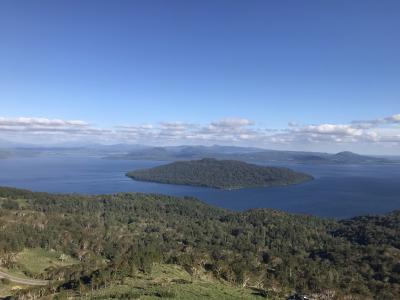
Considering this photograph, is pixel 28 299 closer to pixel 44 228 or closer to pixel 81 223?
pixel 44 228

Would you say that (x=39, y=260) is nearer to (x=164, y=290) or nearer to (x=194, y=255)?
(x=194, y=255)

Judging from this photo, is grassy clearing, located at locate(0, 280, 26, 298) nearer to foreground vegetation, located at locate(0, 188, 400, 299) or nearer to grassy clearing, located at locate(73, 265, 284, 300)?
foreground vegetation, located at locate(0, 188, 400, 299)

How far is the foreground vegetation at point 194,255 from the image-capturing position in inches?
2611

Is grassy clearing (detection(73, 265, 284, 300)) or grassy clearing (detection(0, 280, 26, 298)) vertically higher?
grassy clearing (detection(73, 265, 284, 300))

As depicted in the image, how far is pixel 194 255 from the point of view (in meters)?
105

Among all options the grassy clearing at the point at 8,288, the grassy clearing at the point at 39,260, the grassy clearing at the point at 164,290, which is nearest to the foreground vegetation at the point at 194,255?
the grassy clearing at the point at 164,290

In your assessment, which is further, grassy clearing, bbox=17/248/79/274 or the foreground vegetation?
grassy clearing, bbox=17/248/79/274

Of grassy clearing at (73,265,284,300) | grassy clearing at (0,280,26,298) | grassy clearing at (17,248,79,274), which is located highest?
grassy clearing at (73,265,284,300)

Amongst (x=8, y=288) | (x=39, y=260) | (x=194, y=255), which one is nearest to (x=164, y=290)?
(x=8, y=288)

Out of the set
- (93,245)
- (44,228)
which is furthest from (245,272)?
(44,228)

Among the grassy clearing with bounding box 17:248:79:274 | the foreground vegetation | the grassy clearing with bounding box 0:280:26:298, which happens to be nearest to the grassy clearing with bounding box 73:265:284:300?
the foreground vegetation

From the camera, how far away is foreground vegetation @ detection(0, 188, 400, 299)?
2611 inches

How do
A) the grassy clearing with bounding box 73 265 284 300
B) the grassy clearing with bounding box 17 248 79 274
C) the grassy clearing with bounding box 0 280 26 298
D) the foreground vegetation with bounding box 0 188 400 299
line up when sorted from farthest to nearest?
the grassy clearing with bounding box 17 248 79 274 < the grassy clearing with bounding box 0 280 26 298 < the foreground vegetation with bounding box 0 188 400 299 < the grassy clearing with bounding box 73 265 284 300

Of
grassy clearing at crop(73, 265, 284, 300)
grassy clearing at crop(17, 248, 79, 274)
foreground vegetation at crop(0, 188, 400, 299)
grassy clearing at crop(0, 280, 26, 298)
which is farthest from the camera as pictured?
grassy clearing at crop(17, 248, 79, 274)
